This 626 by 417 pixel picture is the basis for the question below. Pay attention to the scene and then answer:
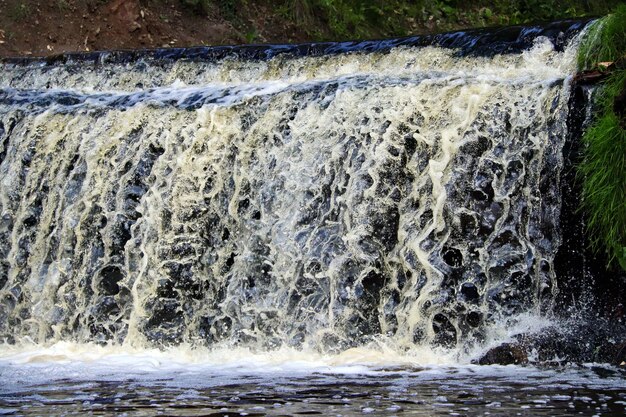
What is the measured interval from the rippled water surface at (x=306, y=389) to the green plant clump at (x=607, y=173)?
0.78 metres

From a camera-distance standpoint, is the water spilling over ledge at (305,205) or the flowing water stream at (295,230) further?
the water spilling over ledge at (305,205)

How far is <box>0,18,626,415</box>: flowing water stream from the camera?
572 cm

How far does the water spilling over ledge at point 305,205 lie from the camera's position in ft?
19.3

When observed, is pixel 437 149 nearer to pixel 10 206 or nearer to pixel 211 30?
pixel 10 206

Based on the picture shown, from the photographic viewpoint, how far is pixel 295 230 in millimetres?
6375

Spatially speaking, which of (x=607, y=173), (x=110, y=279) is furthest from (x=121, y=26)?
(x=607, y=173)

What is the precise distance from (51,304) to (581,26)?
401 centimetres

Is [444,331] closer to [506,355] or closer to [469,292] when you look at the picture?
[469,292]

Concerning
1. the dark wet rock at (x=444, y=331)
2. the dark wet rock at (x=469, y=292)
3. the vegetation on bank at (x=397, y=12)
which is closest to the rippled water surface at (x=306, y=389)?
the dark wet rock at (x=444, y=331)

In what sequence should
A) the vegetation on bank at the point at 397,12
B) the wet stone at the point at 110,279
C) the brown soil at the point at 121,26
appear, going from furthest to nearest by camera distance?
the vegetation on bank at the point at 397,12, the brown soil at the point at 121,26, the wet stone at the point at 110,279

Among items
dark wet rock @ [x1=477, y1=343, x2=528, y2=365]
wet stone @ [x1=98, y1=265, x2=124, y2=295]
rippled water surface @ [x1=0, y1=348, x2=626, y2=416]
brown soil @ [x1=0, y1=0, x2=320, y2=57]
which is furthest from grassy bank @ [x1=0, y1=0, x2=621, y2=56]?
dark wet rock @ [x1=477, y1=343, x2=528, y2=365]

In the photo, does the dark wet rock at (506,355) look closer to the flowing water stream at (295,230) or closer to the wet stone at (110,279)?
the flowing water stream at (295,230)

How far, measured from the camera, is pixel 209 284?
21.6ft

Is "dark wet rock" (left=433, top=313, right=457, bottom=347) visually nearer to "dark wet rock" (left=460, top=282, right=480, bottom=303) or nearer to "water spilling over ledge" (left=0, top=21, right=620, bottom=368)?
"water spilling over ledge" (left=0, top=21, right=620, bottom=368)
